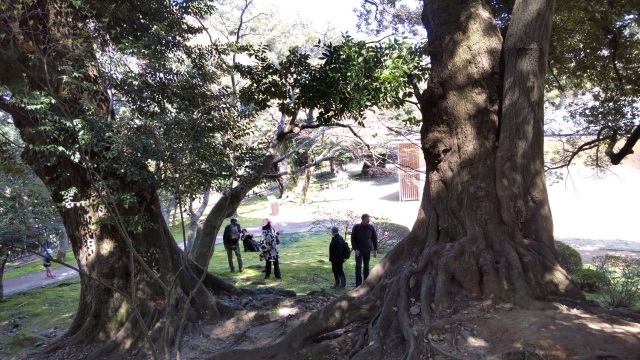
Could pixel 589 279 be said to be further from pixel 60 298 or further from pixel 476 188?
pixel 60 298

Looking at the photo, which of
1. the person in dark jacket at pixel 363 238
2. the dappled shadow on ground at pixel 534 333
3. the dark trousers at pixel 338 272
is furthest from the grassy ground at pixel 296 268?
the dappled shadow on ground at pixel 534 333

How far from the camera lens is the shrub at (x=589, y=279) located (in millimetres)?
10617

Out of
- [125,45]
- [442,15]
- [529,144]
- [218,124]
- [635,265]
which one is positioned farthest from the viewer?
[635,265]

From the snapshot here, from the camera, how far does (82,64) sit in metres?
6.97

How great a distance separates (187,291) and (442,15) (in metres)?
6.17

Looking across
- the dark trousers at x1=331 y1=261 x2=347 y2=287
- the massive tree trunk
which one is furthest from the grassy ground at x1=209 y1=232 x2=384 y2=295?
the massive tree trunk

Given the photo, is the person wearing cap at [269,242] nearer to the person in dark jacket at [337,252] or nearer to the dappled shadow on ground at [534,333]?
the person in dark jacket at [337,252]

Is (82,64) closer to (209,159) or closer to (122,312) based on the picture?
(209,159)

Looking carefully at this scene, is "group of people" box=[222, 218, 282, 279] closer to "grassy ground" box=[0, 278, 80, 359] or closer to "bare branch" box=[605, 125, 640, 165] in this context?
"grassy ground" box=[0, 278, 80, 359]

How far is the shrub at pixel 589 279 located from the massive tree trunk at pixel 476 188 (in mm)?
5464

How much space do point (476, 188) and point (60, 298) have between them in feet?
44.5

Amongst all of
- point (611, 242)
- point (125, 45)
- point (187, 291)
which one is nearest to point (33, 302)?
point (187, 291)

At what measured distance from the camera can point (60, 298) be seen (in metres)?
14.8

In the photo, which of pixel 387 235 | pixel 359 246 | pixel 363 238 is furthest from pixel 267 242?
pixel 387 235
